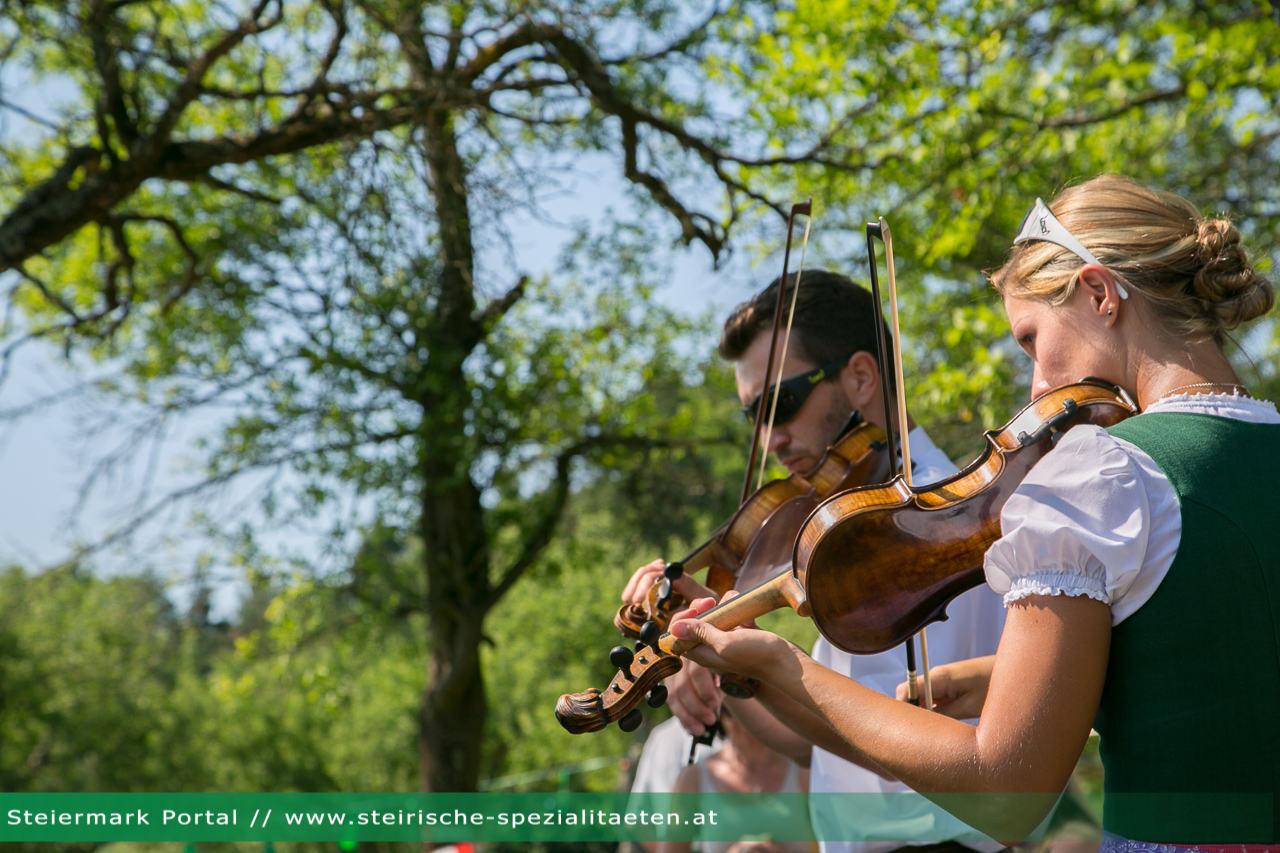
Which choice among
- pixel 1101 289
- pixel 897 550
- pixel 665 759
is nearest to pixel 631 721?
pixel 897 550

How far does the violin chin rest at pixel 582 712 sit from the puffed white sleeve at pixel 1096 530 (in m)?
0.74

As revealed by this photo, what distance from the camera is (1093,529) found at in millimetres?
1188

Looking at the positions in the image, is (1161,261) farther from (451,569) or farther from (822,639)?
(451,569)

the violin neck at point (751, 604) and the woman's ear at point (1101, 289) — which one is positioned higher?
the woman's ear at point (1101, 289)

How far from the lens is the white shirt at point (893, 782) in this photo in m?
2.04

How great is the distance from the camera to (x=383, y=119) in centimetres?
464

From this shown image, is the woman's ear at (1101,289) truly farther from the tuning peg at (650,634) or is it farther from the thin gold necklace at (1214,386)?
the tuning peg at (650,634)

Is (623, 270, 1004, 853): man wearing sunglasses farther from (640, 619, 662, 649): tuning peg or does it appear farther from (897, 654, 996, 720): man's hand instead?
(640, 619, 662, 649): tuning peg

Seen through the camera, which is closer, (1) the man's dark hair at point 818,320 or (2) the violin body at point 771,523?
(2) the violin body at point 771,523

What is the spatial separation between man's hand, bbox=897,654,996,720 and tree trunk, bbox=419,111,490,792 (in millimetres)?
5488

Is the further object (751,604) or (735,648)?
(751,604)

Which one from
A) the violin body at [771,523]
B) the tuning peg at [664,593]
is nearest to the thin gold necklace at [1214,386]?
the violin body at [771,523]

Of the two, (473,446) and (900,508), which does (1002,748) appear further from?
(473,446)

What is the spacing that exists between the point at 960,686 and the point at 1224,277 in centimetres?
83
